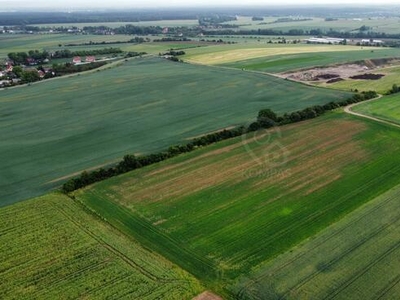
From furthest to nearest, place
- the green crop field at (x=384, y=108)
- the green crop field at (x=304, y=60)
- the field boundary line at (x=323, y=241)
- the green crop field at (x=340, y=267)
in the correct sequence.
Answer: the green crop field at (x=304, y=60), the green crop field at (x=384, y=108), the field boundary line at (x=323, y=241), the green crop field at (x=340, y=267)

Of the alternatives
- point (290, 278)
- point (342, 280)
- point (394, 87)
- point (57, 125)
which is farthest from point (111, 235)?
point (394, 87)

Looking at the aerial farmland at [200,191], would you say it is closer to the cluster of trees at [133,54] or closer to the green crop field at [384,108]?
the green crop field at [384,108]

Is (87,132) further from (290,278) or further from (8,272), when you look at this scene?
(290,278)

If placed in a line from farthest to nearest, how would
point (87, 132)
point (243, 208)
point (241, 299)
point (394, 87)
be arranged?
point (394, 87) → point (87, 132) → point (243, 208) → point (241, 299)

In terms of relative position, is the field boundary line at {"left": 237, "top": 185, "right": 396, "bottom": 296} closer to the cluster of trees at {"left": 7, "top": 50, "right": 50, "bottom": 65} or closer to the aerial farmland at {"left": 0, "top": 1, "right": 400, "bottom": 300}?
the aerial farmland at {"left": 0, "top": 1, "right": 400, "bottom": 300}

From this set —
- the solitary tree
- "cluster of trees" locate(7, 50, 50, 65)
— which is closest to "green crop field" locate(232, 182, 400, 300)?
the solitary tree

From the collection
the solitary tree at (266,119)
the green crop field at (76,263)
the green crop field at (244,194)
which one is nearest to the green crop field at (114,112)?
the solitary tree at (266,119)

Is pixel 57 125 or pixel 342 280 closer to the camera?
pixel 342 280
